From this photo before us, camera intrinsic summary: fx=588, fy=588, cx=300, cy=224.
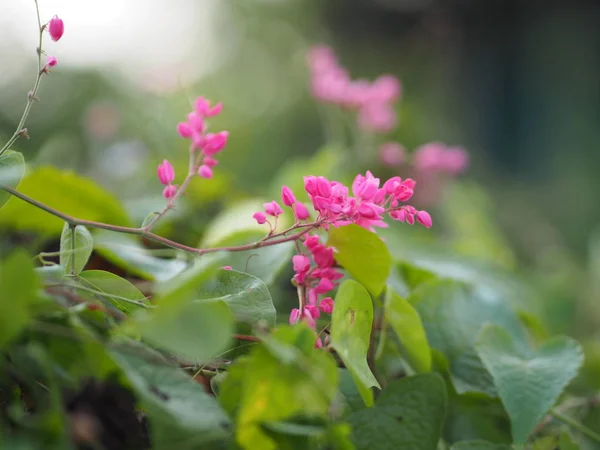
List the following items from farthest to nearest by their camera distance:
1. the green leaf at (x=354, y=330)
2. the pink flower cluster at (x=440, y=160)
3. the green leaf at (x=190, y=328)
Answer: the pink flower cluster at (x=440, y=160) → the green leaf at (x=354, y=330) → the green leaf at (x=190, y=328)

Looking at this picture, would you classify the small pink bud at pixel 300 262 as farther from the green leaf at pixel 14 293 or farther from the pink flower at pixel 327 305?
the green leaf at pixel 14 293

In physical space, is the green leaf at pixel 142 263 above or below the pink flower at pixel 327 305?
below

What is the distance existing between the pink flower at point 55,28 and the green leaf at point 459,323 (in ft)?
1.32

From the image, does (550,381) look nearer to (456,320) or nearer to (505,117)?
(456,320)

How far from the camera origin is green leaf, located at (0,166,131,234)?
1.98 ft

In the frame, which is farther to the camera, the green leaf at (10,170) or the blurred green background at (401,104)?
the blurred green background at (401,104)

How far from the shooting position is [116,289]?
1.38ft

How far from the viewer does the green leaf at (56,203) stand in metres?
0.60

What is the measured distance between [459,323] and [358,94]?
623 mm

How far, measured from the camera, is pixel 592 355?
2.77 ft

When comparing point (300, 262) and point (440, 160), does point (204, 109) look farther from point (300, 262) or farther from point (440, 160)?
point (440, 160)

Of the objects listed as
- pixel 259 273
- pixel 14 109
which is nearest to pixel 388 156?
pixel 259 273

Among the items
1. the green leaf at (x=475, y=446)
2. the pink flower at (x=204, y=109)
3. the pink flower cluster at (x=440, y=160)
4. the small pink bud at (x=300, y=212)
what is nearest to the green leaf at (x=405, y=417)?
the green leaf at (x=475, y=446)

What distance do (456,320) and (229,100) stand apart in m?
2.09
